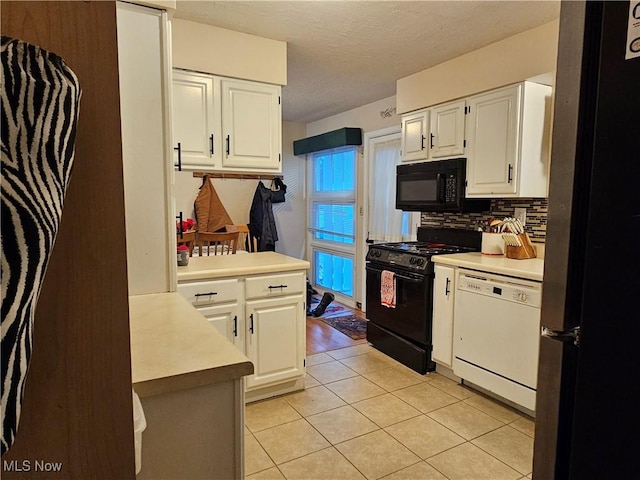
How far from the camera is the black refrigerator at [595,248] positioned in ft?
2.03

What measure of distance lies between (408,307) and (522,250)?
3.02 ft

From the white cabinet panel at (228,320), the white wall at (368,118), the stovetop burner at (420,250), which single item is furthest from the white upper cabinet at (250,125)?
the white wall at (368,118)

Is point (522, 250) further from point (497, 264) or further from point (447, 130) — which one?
point (447, 130)

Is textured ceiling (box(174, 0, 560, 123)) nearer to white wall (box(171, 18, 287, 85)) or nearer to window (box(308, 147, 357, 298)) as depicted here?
white wall (box(171, 18, 287, 85))

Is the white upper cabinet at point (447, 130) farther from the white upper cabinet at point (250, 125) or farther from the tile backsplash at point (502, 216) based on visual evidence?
the white upper cabinet at point (250, 125)

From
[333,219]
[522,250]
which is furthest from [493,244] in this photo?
[333,219]

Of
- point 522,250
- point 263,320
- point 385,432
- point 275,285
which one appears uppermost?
point 522,250

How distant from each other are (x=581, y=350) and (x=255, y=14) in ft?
7.82

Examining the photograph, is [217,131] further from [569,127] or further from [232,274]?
[569,127]

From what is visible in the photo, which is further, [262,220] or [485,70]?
[262,220]

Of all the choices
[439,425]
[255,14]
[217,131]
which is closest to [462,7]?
[255,14]

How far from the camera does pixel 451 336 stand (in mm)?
2844

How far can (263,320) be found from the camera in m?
2.54

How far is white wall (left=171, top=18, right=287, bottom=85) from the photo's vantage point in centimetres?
245
